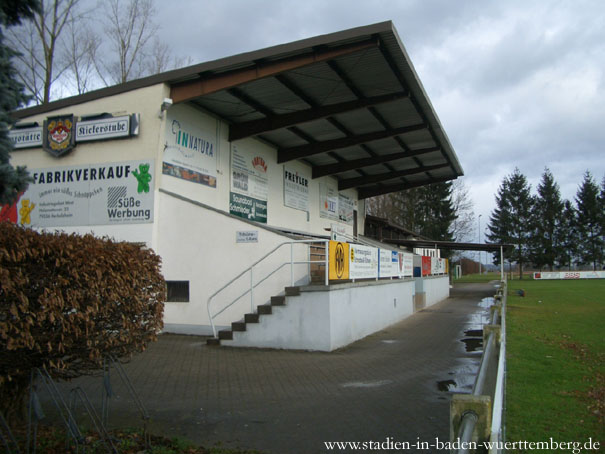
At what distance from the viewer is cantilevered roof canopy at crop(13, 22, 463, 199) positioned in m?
14.0

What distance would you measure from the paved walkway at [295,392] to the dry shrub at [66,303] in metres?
1.31

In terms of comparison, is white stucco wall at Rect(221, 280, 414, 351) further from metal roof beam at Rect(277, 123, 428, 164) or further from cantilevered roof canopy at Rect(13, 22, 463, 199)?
metal roof beam at Rect(277, 123, 428, 164)

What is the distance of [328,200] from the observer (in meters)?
28.4

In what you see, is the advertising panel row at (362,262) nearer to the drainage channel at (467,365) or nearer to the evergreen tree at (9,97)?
the drainage channel at (467,365)

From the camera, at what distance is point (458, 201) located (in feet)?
197

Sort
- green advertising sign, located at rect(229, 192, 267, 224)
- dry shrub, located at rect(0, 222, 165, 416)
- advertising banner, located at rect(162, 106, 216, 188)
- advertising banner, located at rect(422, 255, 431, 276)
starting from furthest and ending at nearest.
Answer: advertising banner, located at rect(422, 255, 431, 276), green advertising sign, located at rect(229, 192, 267, 224), advertising banner, located at rect(162, 106, 216, 188), dry shrub, located at rect(0, 222, 165, 416)

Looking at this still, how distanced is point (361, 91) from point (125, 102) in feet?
24.8

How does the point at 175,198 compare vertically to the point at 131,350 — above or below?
above

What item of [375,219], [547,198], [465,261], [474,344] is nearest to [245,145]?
[474,344]

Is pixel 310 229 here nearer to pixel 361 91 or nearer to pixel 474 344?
pixel 361 91

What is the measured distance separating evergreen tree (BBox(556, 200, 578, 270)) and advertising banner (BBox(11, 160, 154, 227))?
234 feet

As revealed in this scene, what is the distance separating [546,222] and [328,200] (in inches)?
2290

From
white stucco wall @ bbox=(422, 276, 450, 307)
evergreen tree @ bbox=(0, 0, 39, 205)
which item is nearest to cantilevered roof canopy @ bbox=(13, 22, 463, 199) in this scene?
white stucco wall @ bbox=(422, 276, 450, 307)

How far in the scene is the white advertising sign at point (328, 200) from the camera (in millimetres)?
27375
